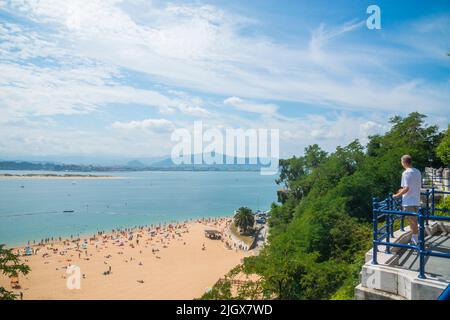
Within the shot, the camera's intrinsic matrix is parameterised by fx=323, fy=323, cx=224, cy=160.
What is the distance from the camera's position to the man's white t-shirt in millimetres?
5541

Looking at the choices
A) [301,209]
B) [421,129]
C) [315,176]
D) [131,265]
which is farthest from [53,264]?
[421,129]

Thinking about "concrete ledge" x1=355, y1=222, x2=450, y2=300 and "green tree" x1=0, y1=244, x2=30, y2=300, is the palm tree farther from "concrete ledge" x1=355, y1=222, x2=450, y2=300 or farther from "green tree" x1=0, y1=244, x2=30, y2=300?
"concrete ledge" x1=355, y1=222, x2=450, y2=300

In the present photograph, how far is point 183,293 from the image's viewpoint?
80.0 feet

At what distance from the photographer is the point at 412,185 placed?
5621 mm

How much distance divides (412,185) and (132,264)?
3385cm

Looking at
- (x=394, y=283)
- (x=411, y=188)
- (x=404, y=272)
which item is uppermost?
(x=411, y=188)

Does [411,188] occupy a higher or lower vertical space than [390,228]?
higher

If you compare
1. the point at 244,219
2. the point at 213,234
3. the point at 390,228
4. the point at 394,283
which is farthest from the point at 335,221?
the point at 213,234

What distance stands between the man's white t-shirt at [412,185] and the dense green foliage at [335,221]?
14.1ft

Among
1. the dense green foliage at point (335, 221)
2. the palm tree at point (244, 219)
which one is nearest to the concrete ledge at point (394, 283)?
the dense green foliage at point (335, 221)

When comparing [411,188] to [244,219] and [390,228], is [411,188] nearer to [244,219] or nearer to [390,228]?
[390,228]
